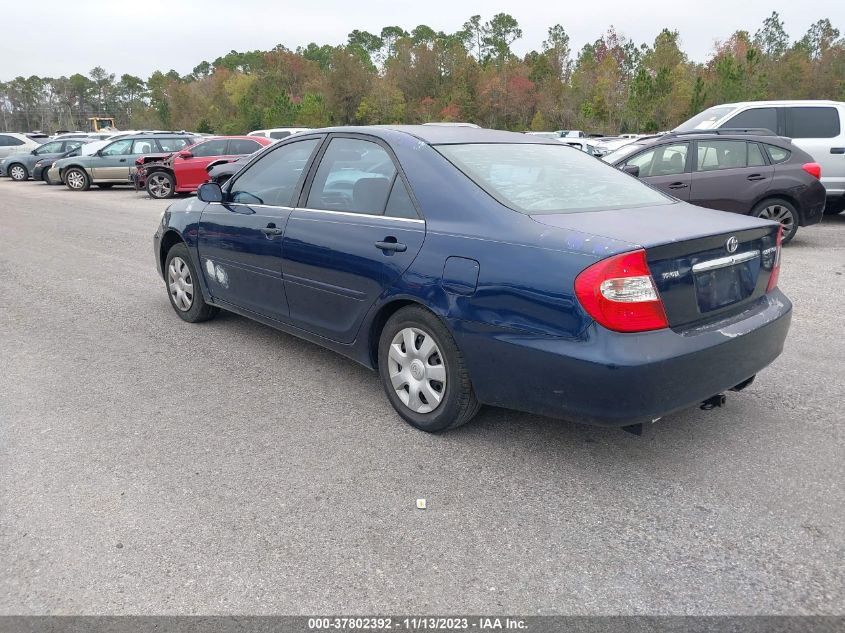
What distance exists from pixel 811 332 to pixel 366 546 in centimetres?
417

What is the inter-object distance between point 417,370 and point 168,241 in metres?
3.21

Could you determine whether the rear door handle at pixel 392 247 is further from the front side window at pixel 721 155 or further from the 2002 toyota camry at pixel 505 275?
the front side window at pixel 721 155

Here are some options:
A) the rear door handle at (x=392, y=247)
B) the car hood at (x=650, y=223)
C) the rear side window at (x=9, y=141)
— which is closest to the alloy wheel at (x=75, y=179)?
the rear side window at (x=9, y=141)

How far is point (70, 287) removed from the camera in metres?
7.55

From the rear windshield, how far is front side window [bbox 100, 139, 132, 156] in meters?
19.7

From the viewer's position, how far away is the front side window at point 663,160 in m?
9.39

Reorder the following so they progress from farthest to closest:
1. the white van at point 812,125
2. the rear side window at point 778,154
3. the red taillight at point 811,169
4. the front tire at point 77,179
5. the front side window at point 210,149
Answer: the front tire at point 77,179
the front side window at point 210,149
the white van at point 812,125
the rear side window at point 778,154
the red taillight at point 811,169

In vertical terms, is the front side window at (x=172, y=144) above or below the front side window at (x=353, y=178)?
above

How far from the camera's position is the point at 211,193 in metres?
5.23

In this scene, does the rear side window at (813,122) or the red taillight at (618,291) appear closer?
the red taillight at (618,291)

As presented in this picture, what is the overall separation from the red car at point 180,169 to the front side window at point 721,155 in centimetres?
1222

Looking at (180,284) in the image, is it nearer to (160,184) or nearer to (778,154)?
(778,154)

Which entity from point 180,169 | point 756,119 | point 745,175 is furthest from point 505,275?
point 180,169

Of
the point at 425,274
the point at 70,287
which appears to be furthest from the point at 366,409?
the point at 70,287
